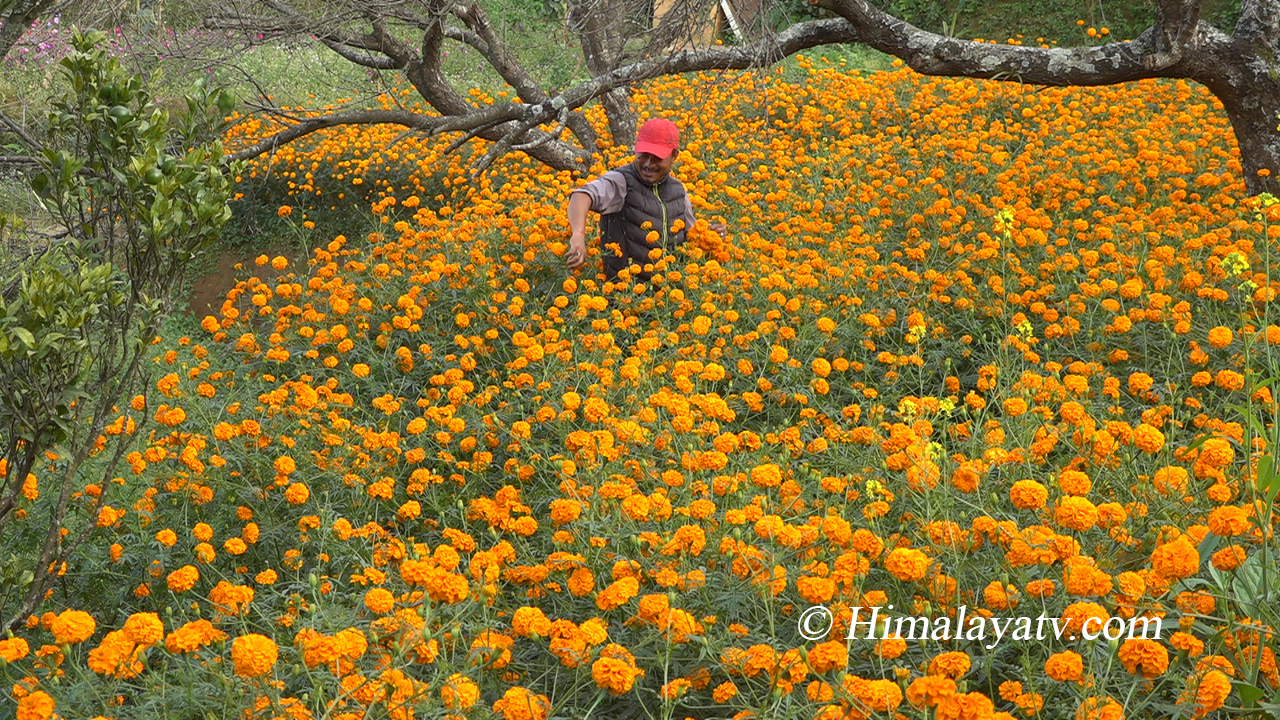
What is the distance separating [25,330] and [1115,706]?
235 cm

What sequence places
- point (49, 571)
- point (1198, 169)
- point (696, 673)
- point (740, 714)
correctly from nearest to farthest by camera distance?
point (740, 714)
point (696, 673)
point (49, 571)
point (1198, 169)

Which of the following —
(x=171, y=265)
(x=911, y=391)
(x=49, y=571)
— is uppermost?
(x=171, y=265)

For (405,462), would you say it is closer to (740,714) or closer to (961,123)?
(740,714)

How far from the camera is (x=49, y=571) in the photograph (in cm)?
320

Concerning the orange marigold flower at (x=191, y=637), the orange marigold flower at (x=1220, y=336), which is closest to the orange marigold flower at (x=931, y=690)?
the orange marigold flower at (x=191, y=637)

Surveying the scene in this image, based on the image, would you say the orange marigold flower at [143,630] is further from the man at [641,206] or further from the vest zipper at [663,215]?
the vest zipper at [663,215]

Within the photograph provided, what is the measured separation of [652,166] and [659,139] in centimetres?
17

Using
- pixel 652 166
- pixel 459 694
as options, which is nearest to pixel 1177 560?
pixel 459 694

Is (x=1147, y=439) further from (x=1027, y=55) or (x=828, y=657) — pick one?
(x=1027, y=55)

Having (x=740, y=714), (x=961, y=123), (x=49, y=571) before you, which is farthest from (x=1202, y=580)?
(x=961, y=123)

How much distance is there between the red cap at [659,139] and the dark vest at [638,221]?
0.25 m

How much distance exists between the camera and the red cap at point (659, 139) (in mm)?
5539

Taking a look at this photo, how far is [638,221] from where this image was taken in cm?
575

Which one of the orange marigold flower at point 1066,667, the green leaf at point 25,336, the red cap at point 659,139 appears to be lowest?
the orange marigold flower at point 1066,667
